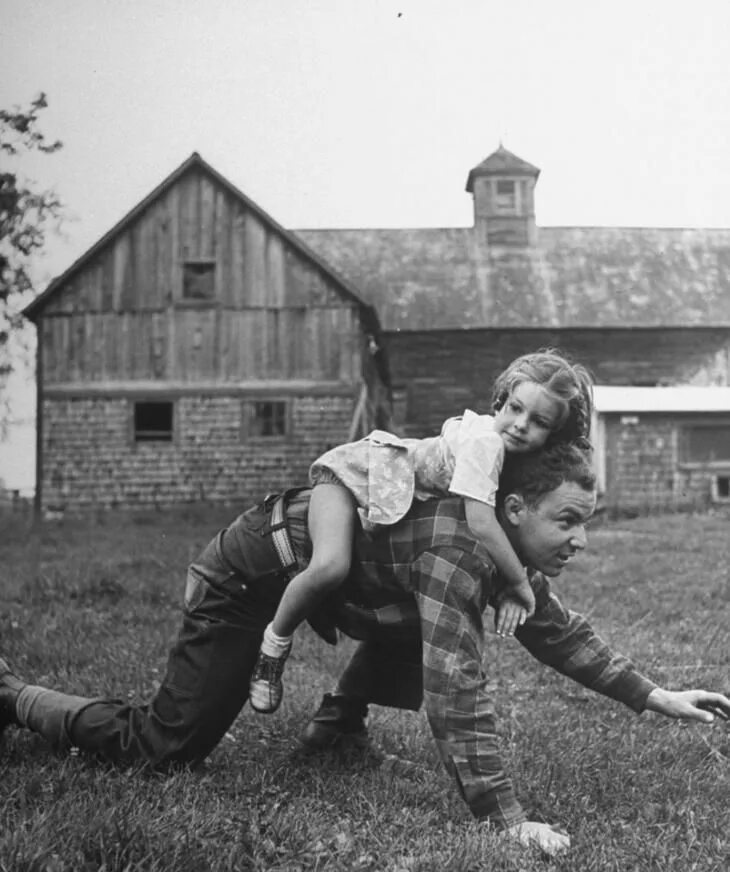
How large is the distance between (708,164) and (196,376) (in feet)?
34.2

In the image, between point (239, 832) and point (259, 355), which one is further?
point (259, 355)

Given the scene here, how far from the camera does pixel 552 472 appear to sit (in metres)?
2.72

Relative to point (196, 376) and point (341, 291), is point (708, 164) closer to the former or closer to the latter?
point (341, 291)

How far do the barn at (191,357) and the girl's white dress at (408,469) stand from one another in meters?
13.5

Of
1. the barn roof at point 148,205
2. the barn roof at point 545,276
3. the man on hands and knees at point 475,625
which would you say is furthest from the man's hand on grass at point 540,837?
the barn roof at point 545,276

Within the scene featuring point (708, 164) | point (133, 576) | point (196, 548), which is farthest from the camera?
point (196, 548)

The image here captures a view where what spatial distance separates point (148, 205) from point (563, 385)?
1435 centimetres

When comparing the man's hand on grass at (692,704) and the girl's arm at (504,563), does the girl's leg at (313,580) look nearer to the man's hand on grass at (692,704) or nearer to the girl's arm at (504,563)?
the girl's arm at (504,563)

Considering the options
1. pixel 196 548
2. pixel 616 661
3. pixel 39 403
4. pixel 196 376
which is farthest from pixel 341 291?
pixel 616 661

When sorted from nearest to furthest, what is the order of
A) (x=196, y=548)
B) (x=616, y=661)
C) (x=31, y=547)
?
1. (x=616, y=661)
2. (x=196, y=548)
3. (x=31, y=547)

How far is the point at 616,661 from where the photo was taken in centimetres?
301

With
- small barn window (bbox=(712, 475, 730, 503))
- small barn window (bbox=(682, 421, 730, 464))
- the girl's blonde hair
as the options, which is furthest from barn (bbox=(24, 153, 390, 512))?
the girl's blonde hair

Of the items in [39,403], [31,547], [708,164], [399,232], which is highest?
[399,232]

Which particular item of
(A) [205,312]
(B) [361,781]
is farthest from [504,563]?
(A) [205,312]
